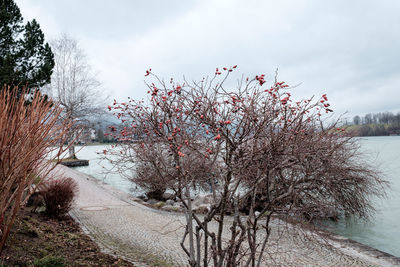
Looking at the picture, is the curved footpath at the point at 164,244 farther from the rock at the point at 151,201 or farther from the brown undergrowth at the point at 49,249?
the rock at the point at 151,201

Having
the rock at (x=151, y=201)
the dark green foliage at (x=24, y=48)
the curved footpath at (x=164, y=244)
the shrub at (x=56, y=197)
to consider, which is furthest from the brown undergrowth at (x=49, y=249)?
the dark green foliage at (x=24, y=48)

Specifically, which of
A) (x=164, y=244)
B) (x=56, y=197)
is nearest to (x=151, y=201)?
(x=56, y=197)

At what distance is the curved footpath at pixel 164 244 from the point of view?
5211mm

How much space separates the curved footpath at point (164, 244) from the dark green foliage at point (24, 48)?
958 cm

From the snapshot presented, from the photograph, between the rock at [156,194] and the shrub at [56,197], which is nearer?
the shrub at [56,197]

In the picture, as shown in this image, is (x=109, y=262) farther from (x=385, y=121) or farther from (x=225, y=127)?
(x=385, y=121)

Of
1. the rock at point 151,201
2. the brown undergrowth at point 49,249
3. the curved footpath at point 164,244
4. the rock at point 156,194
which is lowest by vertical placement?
the rock at point 151,201

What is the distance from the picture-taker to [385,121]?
4506 cm

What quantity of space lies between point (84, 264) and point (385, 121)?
50.1 meters

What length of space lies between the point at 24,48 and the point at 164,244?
47.5 feet

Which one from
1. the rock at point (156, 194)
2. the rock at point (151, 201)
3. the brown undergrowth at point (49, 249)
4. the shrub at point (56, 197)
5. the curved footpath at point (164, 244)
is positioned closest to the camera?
the brown undergrowth at point (49, 249)

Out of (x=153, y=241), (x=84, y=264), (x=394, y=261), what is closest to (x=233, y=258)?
(x=84, y=264)

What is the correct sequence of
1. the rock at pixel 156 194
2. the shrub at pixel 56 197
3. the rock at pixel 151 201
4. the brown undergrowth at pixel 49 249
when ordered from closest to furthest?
the brown undergrowth at pixel 49 249
the shrub at pixel 56 197
the rock at pixel 151 201
the rock at pixel 156 194

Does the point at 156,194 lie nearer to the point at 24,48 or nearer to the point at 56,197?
the point at 56,197
